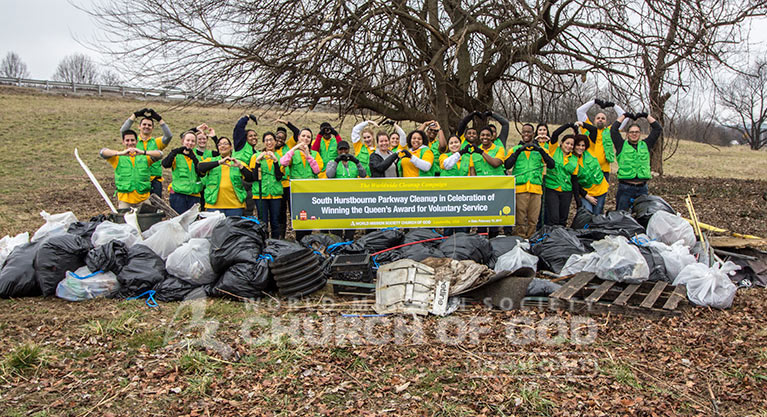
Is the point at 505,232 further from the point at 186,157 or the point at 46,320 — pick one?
the point at 46,320

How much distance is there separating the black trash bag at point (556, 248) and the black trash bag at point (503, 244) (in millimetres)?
248

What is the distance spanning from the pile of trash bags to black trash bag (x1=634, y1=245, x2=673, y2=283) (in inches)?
0.4

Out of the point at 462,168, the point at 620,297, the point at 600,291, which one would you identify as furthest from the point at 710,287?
the point at 462,168

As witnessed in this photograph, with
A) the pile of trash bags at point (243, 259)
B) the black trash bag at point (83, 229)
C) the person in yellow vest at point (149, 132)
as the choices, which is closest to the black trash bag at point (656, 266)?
the pile of trash bags at point (243, 259)

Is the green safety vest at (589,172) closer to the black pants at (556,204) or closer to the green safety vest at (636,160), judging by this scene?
the black pants at (556,204)

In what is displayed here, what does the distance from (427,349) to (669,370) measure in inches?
71.6

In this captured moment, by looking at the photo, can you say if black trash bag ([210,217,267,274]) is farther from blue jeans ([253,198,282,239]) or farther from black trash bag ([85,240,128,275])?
blue jeans ([253,198,282,239])

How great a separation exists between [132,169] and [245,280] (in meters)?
3.15

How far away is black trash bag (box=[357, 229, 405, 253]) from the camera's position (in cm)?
639

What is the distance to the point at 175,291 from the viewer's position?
5.60 meters

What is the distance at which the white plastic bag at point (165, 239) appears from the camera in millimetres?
5969

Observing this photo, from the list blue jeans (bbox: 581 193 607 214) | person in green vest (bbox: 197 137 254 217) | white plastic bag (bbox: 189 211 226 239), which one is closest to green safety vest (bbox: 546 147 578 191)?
blue jeans (bbox: 581 193 607 214)

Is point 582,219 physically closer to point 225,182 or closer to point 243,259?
point 243,259

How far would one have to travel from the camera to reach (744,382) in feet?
12.5
